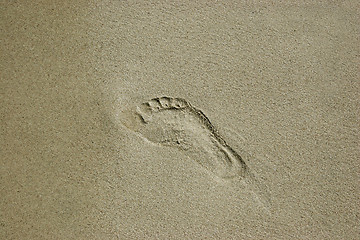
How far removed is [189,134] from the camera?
1.56 m

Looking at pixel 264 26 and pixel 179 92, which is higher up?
pixel 264 26

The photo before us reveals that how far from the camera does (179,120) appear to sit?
1.55m

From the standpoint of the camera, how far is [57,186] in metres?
1.53

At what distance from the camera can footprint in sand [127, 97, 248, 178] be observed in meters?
1.54

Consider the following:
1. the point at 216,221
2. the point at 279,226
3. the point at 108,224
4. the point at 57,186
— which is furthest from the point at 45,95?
the point at 279,226

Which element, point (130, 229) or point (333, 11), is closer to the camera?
point (130, 229)

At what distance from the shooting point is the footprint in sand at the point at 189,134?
1.54 meters

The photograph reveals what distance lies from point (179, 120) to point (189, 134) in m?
0.09

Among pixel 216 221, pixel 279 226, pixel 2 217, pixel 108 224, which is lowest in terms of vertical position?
pixel 2 217

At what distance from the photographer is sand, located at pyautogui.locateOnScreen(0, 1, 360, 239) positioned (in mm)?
1528

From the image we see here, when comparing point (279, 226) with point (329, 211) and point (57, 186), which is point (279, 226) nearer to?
point (329, 211)

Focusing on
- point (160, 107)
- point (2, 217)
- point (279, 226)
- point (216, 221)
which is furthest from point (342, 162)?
point (2, 217)

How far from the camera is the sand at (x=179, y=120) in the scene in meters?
1.53

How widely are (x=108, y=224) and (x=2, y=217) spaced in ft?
1.80
